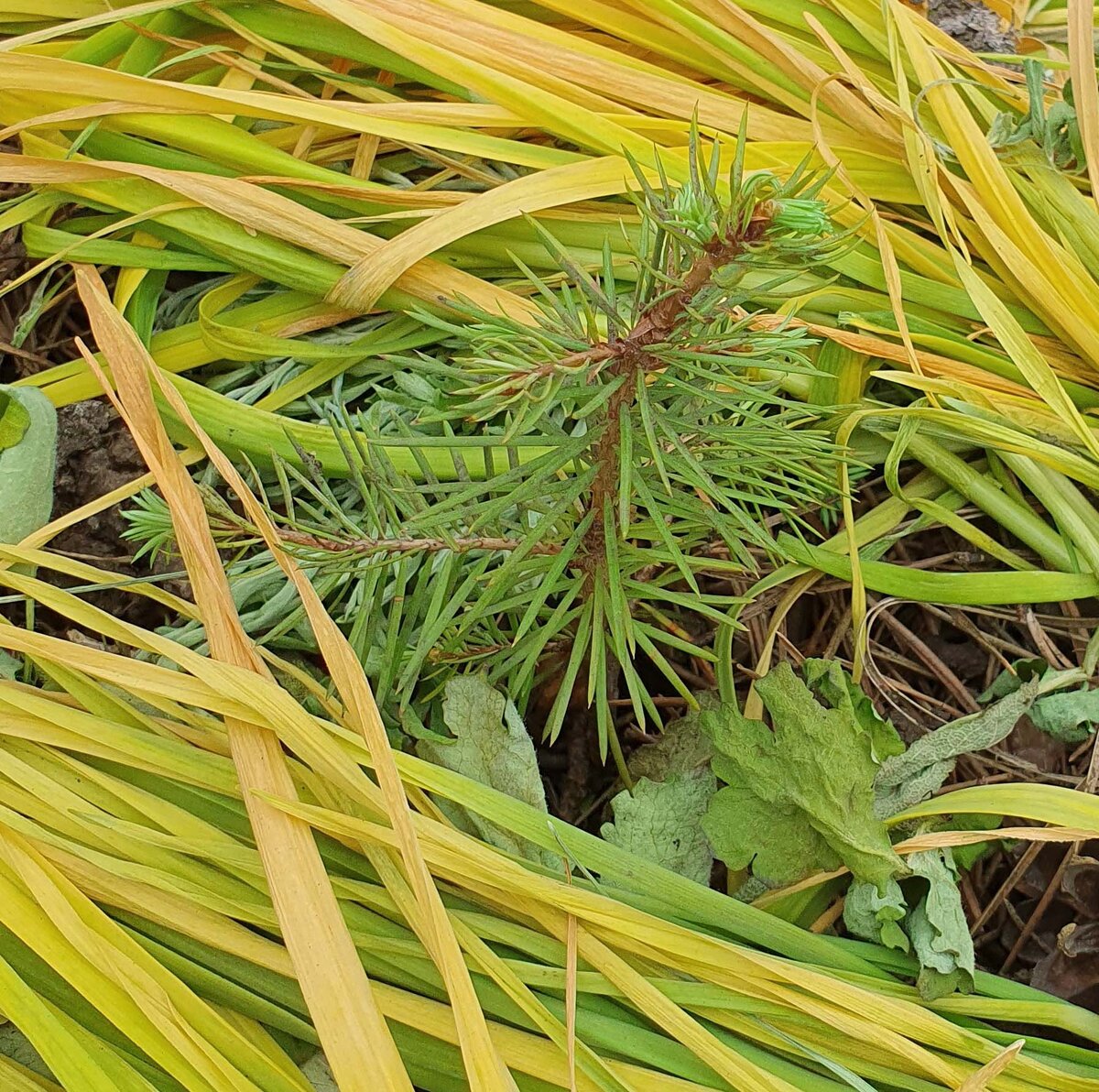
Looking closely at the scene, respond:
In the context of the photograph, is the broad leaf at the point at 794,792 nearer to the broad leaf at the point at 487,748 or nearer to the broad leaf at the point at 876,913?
the broad leaf at the point at 876,913

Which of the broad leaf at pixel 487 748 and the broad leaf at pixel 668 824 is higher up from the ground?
the broad leaf at pixel 487 748

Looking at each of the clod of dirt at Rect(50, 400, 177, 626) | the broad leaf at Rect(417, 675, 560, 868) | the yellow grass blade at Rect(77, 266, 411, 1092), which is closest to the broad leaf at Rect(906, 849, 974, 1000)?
the broad leaf at Rect(417, 675, 560, 868)

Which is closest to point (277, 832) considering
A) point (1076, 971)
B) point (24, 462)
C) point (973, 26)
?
point (24, 462)

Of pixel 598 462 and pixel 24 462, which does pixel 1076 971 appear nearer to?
pixel 598 462

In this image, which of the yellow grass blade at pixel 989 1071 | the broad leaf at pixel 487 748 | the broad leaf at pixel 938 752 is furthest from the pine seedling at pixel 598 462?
the yellow grass blade at pixel 989 1071

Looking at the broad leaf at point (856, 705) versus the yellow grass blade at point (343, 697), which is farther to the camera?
the broad leaf at point (856, 705)

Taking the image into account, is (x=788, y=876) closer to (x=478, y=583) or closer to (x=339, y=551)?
(x=478, y=583)

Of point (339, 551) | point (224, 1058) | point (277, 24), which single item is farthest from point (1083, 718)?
point (277, 24)

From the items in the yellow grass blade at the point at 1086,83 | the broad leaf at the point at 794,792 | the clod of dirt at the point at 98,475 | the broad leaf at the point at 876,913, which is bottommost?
the broad leaf at the point at 876,913
